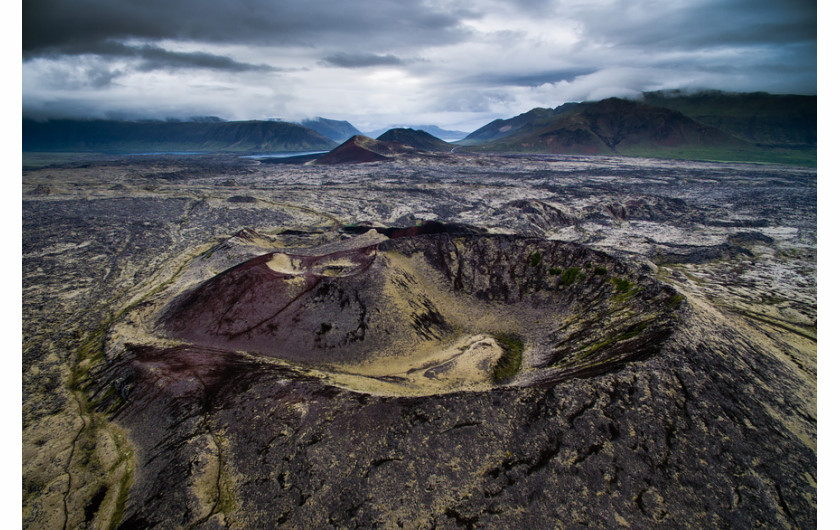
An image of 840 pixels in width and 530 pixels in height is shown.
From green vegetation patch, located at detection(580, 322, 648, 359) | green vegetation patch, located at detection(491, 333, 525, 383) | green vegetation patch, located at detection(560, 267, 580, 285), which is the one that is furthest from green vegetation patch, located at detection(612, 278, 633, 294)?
green vegetation patch, located at detection(491, 333, 525, 383)

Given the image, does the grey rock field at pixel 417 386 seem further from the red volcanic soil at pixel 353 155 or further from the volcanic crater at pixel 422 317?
the red volcanic soil at pixel 353 155

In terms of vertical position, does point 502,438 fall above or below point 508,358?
above

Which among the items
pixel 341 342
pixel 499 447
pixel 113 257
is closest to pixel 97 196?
pixel 113 257

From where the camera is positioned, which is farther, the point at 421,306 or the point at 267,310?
the point at 421,306

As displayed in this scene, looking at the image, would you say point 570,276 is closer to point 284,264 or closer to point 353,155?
point 284,264

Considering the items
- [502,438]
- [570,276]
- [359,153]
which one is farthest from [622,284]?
[359,153]

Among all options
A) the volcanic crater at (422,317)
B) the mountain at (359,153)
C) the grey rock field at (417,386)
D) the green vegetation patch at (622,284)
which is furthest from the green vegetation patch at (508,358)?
the mountain at (359,153)

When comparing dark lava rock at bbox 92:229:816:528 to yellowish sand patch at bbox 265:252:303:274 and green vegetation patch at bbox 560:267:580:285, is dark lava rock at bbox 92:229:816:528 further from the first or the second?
yellowish sand patch at bbox 265:252:303:274
